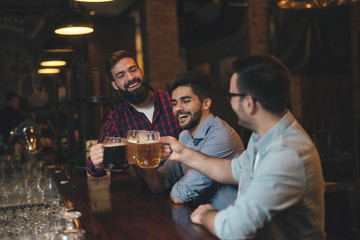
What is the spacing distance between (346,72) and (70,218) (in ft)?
20.8

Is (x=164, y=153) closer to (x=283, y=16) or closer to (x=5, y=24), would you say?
(x=283, y=16)

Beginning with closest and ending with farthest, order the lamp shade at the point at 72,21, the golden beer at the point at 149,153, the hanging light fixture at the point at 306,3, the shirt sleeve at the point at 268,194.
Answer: the shirt sleeve at the point at 268,194
the golden beer at the point at 149,153
the lamp shade at the point at 72,21
the hanging light fixture at the point at 306,3

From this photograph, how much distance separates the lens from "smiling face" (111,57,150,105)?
2.93 meters

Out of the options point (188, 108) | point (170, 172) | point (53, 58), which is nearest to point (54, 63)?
point (53, 58)

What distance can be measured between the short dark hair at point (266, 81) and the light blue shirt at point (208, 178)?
27.4 inches

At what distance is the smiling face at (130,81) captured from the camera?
2.93 m

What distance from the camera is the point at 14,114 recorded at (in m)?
7.04

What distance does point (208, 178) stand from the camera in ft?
6.77

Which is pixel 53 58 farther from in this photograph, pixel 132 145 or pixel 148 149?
pixel 148 149

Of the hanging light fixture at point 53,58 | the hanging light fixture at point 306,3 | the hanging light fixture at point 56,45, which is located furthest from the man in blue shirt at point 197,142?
the hanging light fixture at point 306,3

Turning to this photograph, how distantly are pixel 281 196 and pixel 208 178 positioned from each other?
0.76 metres

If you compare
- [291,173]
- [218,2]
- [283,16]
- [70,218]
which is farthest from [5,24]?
[291,173]

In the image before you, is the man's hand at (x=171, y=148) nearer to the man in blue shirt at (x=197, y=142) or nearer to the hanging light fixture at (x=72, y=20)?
the man in blue shirt at (x=197, y=142)

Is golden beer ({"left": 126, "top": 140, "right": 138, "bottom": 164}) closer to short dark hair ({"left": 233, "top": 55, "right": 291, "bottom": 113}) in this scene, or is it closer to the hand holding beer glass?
the hand holding beer glass
